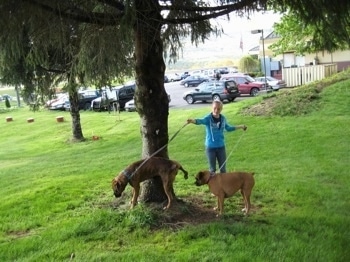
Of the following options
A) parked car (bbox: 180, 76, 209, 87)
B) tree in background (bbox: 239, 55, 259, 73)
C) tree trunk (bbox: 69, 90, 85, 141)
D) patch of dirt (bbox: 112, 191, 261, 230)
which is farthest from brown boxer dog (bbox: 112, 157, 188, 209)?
tree in background (bbox: 239, 55, 259, 73)

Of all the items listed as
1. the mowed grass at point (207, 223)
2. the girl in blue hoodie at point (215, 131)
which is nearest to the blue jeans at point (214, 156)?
the girl in blue hoodie at point (215, 131)

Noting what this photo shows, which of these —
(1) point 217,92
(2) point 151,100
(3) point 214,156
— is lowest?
(1) point 217,92

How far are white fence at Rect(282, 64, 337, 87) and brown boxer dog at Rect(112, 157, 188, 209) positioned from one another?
80.6 ft

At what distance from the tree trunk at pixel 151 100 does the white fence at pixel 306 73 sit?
24.2 metres

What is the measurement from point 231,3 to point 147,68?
3.86 ft

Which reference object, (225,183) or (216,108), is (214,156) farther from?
(225,183)

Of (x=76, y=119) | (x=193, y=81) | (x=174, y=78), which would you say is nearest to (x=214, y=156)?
(x=76, y=119)

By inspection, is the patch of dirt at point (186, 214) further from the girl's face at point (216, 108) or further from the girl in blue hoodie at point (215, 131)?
the girl's face at point (216, 108)

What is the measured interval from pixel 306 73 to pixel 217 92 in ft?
18.7

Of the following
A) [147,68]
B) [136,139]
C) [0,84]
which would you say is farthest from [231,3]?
[0,84]

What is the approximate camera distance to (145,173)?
505 cm

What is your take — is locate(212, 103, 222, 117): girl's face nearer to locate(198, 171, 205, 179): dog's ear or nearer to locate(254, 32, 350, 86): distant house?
locate(198, 171, 205, 179): dog's ear

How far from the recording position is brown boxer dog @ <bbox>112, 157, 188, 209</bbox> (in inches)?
197

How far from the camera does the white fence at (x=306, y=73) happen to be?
1112 inches
